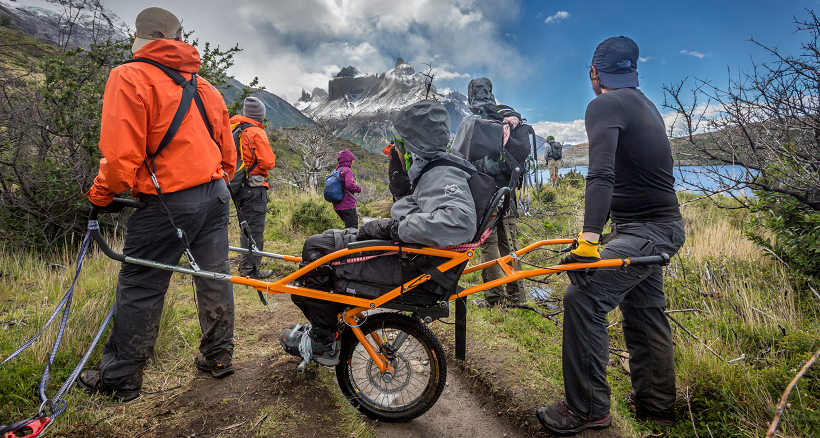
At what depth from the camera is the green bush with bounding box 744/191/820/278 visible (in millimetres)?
3684

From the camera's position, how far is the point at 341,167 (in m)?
6.95

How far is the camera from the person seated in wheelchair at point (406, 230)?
2.12 metres

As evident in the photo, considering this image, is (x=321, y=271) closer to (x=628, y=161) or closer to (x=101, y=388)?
(x=101, y=388)


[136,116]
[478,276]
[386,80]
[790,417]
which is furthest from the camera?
[386,80]

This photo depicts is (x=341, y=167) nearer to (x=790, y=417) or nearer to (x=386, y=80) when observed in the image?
(x=790, y=417)

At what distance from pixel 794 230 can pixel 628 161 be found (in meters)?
3.22

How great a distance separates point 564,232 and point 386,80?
305ft

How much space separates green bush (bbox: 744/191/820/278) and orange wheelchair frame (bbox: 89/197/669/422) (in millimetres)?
3071

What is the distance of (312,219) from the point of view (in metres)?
8.88

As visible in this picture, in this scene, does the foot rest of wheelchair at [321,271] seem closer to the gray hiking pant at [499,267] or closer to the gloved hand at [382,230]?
the gloved hand at [382,230]

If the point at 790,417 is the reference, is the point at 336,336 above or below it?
above

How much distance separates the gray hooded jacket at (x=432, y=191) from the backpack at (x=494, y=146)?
1.68 meters

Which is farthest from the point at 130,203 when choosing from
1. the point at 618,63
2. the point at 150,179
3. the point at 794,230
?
the point at 794,230

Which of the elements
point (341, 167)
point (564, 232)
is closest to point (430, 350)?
point (341, 167)
